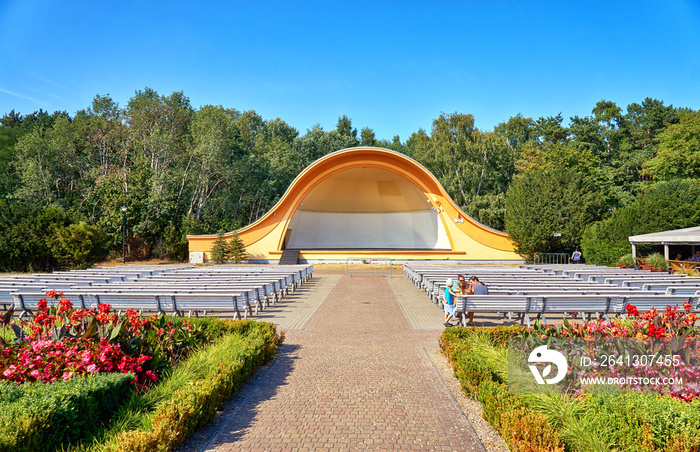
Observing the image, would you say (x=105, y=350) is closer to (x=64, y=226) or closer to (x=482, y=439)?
(x=482, y=439)

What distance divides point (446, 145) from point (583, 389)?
36668mm

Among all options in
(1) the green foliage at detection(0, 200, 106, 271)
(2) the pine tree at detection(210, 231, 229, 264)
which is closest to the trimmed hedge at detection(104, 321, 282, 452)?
(1) the green foliage at detection(0, 200, 106, 271)

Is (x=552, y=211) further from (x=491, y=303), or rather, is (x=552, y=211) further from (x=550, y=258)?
(x=491, y=303)

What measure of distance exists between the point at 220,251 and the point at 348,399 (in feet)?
77.8

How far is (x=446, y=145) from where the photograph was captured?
3947 cm

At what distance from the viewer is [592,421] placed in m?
3.92

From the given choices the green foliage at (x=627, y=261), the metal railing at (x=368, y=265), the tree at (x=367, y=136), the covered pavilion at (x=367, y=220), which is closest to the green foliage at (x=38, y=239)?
the covered pavilion at (x=367, y=220)

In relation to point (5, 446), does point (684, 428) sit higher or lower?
lower

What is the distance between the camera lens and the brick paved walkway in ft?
13.9

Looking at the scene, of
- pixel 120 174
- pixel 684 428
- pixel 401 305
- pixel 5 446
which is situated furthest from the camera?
pixel 120 174

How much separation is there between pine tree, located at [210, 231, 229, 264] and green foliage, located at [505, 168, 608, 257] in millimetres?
18782

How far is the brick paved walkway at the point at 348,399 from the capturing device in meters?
4.23

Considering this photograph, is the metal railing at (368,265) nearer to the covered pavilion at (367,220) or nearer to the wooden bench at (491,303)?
the covered pavilion at (367,220)

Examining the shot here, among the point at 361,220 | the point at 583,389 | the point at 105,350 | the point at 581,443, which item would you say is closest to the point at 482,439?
the point at 581,443
